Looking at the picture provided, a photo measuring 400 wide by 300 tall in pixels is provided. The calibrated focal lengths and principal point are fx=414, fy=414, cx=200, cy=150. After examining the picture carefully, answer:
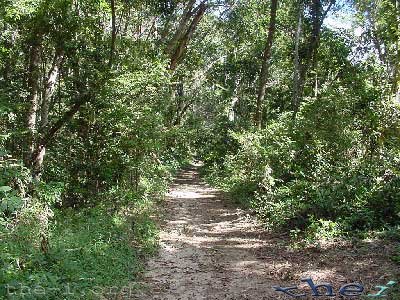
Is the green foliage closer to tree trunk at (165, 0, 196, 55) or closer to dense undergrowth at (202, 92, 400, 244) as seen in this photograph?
dense undergrowth at (202, 92, 400, 244)

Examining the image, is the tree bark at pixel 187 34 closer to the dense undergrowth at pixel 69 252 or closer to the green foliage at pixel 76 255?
the dense undergrowth at pixel 69 252

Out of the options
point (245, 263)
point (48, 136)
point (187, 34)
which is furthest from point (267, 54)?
point (245, 263)

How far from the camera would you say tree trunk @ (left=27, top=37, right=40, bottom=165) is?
37.5 ft

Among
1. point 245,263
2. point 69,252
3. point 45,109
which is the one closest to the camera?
point 69,252

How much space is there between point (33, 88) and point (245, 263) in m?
7.79

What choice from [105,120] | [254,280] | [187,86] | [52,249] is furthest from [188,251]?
[187,86]

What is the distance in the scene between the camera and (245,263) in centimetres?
858

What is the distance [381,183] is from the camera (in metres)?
10.2

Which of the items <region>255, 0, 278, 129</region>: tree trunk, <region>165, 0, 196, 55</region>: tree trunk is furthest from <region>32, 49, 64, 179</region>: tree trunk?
<region>255, 0, 278, 129</region>: tree trunk

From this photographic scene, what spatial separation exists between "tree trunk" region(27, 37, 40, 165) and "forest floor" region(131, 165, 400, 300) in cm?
443

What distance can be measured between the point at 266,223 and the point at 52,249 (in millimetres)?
6430

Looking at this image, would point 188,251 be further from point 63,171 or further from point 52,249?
point 63,171

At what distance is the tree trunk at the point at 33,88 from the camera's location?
37.5 ft

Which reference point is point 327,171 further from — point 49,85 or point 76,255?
point 49,85
